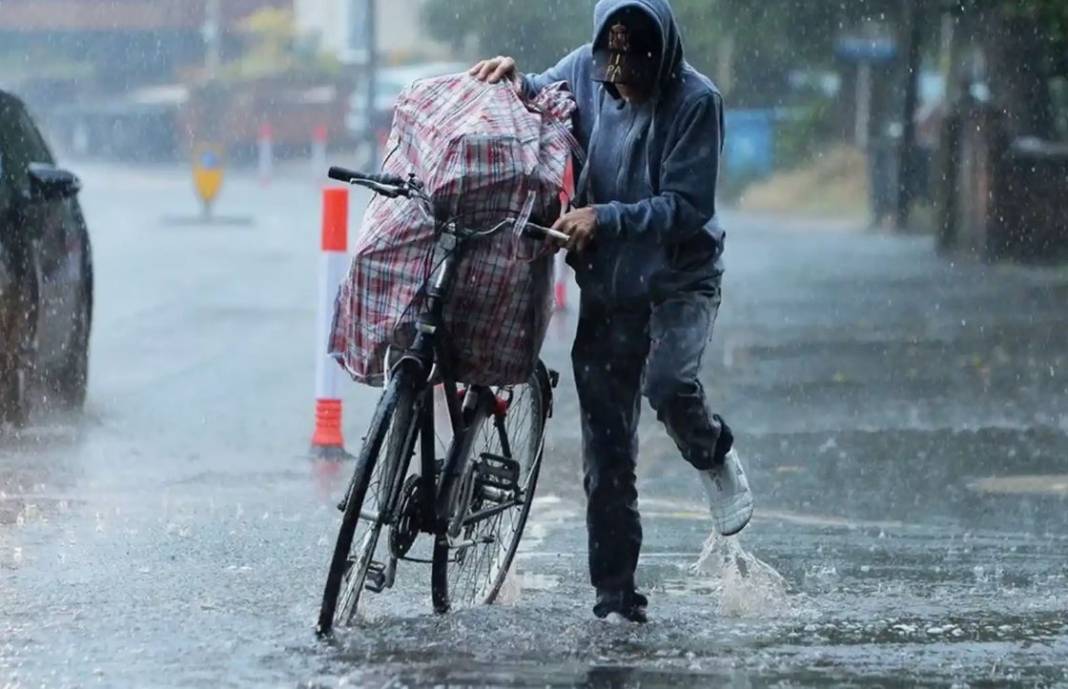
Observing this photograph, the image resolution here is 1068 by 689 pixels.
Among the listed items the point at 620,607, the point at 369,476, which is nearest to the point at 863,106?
the point at 620,607

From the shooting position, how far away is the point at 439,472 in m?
6.03

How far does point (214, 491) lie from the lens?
8.90 metres

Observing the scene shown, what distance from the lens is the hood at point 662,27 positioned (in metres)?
5.83

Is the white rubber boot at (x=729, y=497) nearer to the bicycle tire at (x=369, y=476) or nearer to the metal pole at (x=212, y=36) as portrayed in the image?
the bicycle tire at (x=369, y=476)

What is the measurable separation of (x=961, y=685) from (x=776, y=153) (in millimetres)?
36465

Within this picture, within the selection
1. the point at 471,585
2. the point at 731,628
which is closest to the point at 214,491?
the point at 471,585

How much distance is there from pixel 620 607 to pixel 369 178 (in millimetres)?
1337

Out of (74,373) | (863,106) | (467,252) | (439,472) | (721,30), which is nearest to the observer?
(467,252)

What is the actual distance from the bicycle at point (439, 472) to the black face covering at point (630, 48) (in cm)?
50

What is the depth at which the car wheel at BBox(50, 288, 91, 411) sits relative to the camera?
11500 millimetres

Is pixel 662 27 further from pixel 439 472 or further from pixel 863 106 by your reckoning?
pixel 863 106

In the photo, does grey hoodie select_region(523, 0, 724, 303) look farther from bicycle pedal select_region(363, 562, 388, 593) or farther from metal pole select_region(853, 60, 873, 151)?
metal pole select_region(853, 60, 873, 151)

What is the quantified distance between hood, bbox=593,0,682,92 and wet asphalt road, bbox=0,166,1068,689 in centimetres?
142

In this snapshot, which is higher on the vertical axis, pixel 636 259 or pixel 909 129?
pixel 636 259
